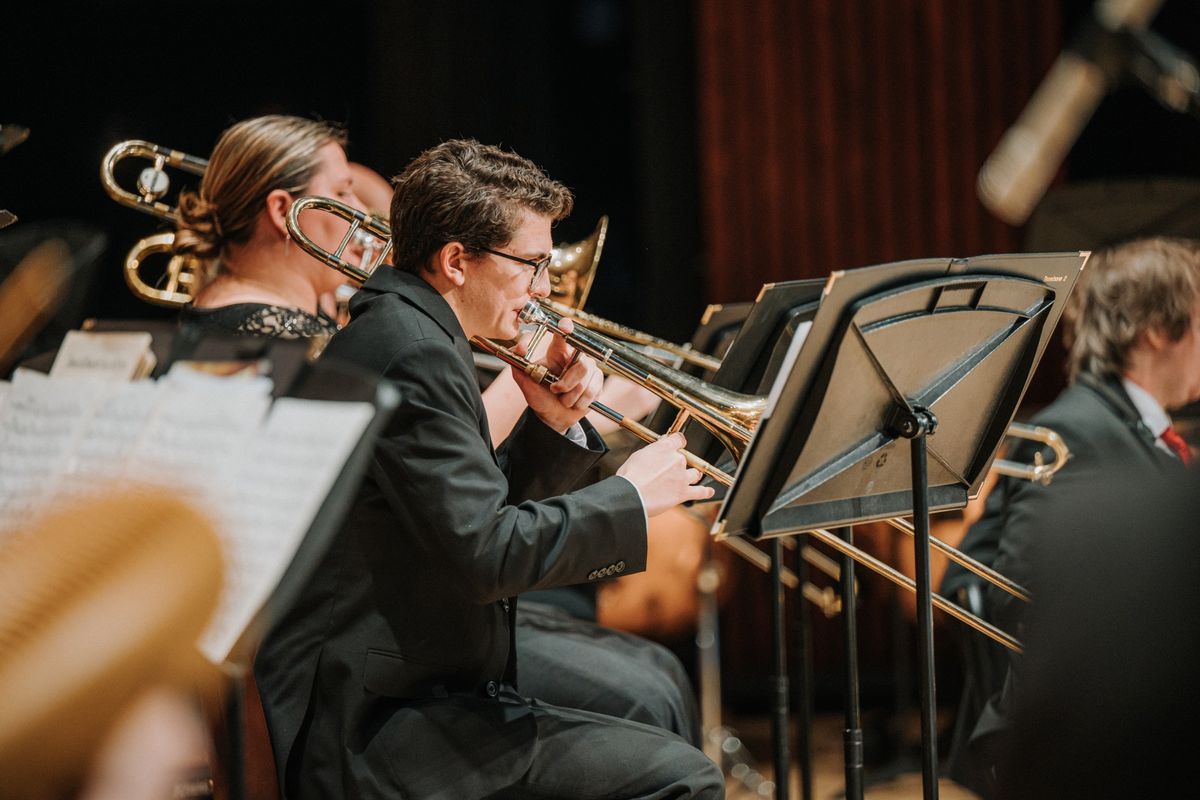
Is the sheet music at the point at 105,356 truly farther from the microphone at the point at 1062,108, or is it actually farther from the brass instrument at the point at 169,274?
the brass instrument at the point at 169,274

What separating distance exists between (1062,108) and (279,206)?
6.41 feet

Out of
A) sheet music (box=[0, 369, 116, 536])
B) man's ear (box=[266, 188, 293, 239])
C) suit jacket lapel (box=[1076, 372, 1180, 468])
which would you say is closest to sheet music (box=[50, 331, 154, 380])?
sheet music (box=[0, 369, 116, 536])

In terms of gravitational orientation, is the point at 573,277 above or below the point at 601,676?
above

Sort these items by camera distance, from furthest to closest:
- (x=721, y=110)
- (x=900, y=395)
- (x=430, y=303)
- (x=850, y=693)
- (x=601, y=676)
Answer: (x=721, y=110) → (x=601, y=676) → (x=850, y=693) → (x=430, y=303) → (x=900, y=395)

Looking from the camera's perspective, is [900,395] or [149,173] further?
[149,173]

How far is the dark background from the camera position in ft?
16.1

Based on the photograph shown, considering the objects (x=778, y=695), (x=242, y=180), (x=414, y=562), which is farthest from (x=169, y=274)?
(x=778, y=695)

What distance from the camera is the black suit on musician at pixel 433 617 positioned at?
1.94 m

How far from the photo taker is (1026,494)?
110 inches

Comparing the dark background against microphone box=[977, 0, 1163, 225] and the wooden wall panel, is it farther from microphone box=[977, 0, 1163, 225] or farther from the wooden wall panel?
microphone box=[977, 0, 1163, 225]

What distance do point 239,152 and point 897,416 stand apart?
177 centimetres

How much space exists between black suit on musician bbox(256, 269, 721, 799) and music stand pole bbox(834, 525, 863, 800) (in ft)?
1.22

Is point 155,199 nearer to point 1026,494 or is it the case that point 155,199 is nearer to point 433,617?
point 433,617

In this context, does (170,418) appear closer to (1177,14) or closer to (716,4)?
(716,4)
